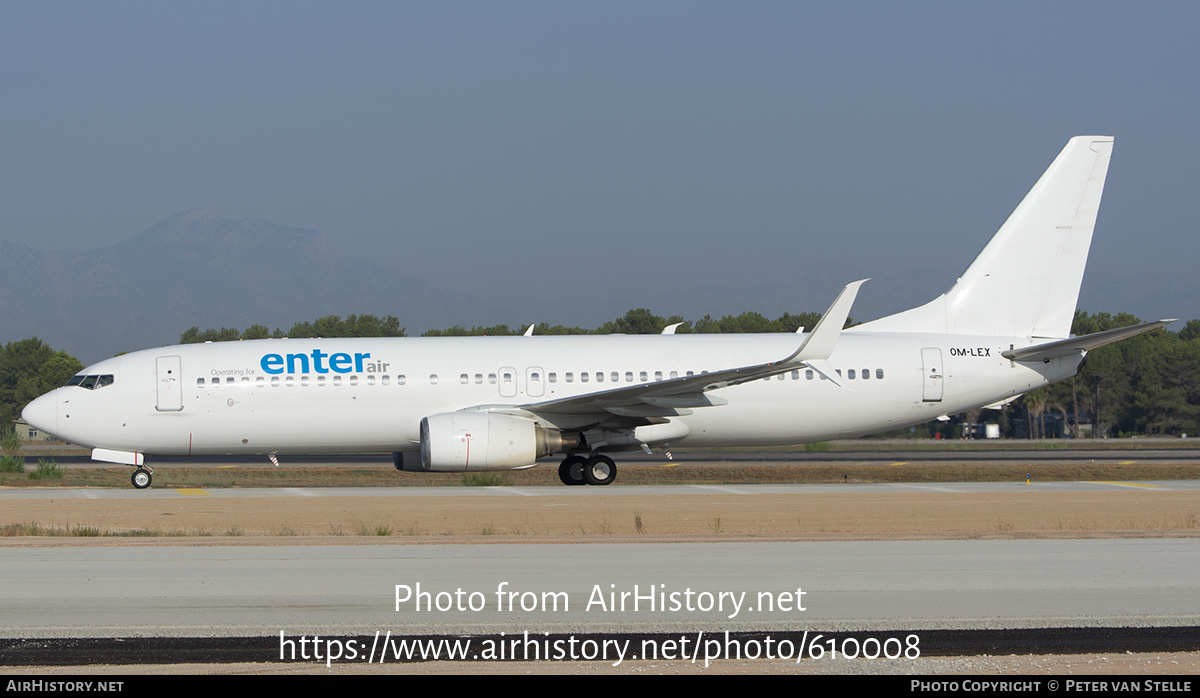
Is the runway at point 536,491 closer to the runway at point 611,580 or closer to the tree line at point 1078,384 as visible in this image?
the runway at point 611,580

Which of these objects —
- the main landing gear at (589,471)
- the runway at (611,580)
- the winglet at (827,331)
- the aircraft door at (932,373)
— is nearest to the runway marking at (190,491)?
the runway at (611,580)

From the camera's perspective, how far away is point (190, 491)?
69.7 ft

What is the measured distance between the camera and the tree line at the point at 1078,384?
8344 cm

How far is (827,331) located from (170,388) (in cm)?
1263

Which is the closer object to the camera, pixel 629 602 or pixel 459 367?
pixel 629 602

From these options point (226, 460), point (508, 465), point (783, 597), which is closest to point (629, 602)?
point (783, 597)

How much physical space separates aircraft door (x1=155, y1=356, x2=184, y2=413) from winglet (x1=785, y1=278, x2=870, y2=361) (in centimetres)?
1173

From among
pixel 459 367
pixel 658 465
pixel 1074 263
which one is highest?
pixel 1074 263

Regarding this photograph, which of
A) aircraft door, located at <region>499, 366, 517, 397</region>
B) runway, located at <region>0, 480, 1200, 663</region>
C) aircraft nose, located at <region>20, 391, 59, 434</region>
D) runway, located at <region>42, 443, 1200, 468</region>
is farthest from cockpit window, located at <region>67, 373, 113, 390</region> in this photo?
runway, located at <region>42, 443, 1200, 468</region>

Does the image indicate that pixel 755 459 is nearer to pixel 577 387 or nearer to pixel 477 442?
pixel 577 387

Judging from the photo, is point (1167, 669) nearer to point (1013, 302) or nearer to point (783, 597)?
point (783, 597)

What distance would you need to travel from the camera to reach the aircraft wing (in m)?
20.3

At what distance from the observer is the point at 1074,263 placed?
25.0 meters

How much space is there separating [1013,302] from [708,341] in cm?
672
